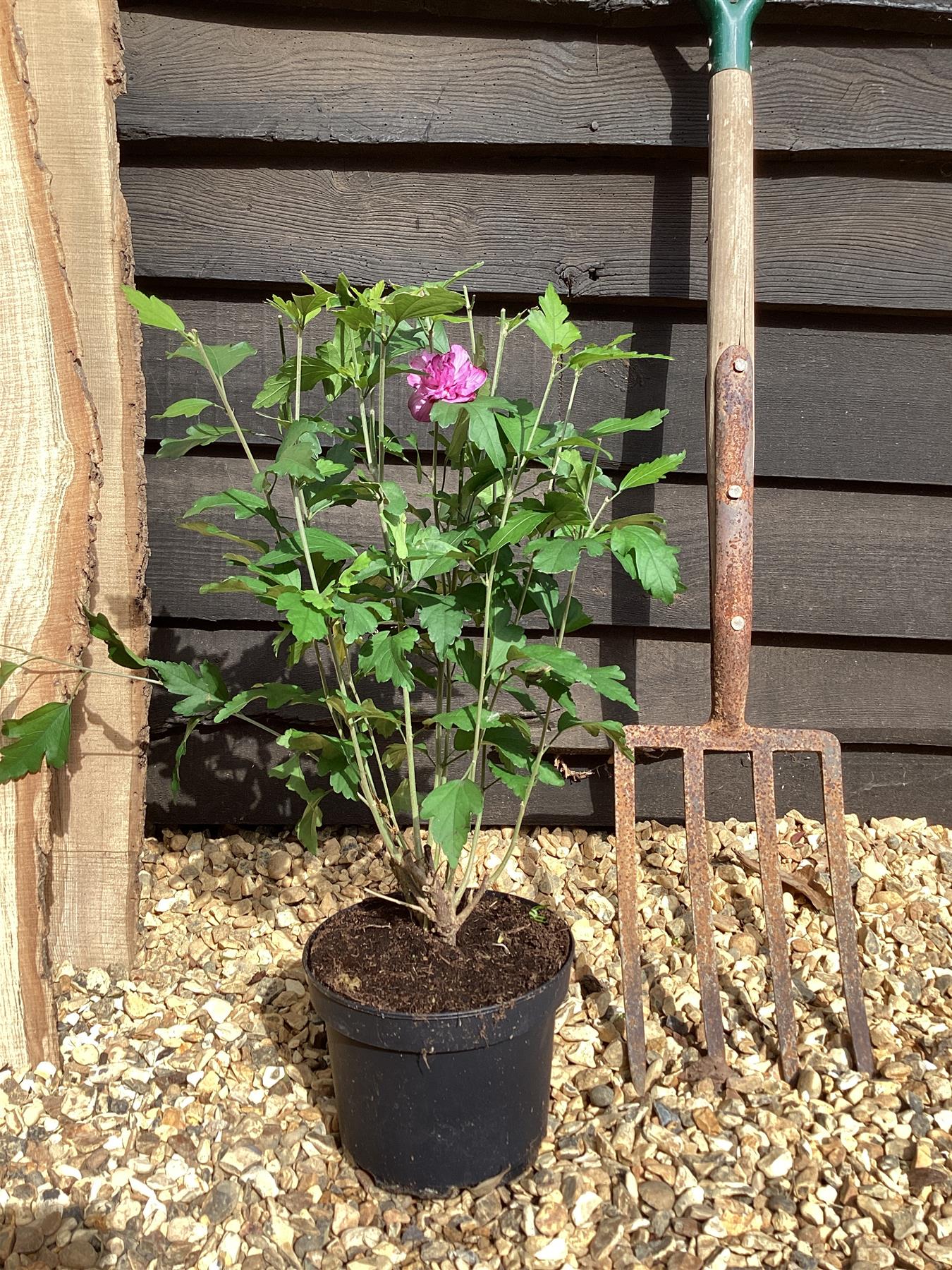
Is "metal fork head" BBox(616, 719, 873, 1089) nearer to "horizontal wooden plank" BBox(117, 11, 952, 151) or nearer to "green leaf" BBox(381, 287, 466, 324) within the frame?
"green leaf" BBox(381, 287, 466, 324)

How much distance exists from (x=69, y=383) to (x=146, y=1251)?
1.23 m

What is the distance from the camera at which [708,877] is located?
1.62 meters

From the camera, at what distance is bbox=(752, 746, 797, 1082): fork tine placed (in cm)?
152

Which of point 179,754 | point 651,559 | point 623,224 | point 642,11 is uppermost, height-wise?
point 642,11

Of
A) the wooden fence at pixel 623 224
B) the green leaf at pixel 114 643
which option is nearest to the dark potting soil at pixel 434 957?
the green leaf at pixel 114 643

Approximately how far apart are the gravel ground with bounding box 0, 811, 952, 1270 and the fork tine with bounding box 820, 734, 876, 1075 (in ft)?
0.17

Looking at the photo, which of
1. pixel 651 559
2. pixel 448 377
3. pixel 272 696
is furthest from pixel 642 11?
pixel 272 696

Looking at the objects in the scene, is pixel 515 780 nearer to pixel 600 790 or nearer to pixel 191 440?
pixel 191 440

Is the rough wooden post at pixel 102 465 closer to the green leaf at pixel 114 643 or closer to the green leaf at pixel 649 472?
the green leaf at pixel 114 643

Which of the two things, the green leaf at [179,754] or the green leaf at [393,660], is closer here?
the green leaf at [393,660]

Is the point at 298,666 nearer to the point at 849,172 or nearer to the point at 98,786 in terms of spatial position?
the point at 98,786

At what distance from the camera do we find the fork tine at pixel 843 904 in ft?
5.00

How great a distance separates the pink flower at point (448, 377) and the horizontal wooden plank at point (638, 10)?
0.95 m

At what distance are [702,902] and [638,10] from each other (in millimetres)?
1525
